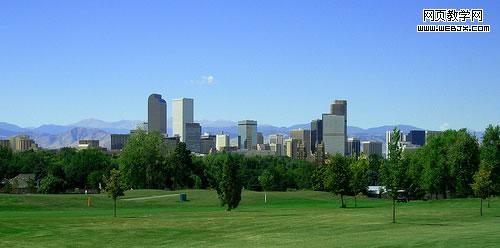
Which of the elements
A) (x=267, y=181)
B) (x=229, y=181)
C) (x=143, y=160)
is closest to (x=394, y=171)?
(x=229, y=181)

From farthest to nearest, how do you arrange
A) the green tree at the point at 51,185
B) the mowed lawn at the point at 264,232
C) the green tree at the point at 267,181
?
the green tree at the point at 267,181
the green tree at the point at 51,185
the mowed lawn at the point at 264,232

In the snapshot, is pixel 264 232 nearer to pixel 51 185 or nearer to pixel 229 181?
pixel 229 181

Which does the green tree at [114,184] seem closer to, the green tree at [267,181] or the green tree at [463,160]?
the green tree at [463,160]

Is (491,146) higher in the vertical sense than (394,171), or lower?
higher

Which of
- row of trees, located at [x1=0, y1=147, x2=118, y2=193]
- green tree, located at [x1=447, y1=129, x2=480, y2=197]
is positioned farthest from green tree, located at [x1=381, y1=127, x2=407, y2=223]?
row of trees, located at [x1=0, y1=147, x2=118, y2=193]

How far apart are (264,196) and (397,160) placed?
47.2m

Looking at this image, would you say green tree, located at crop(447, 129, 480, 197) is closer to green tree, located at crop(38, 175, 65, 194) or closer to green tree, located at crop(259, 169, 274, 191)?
green tree, located at crop(259, 169, 274, 191)

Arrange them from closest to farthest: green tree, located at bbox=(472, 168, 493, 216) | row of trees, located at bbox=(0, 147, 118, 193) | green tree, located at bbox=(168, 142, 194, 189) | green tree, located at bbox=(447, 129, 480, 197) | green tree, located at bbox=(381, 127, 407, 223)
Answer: green tree, located at bbox=(381, 127, 407, 223)
green tree, located at bbox=(472, 168, 493, 216)
green tree, located at bbox=(447, 129, 480, 197)
row of trees, located at bbox=(0, 147, 118, 193)
green tree, located at bbox=(168, 142, 194, 189)

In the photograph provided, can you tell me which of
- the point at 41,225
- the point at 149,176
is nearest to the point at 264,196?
the point at 149,176

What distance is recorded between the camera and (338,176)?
271ft

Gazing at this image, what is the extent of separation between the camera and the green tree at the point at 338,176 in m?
82.5

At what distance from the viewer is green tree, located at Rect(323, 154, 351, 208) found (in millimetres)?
82500

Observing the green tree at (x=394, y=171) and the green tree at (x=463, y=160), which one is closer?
the green tree at (x=394, y=171)

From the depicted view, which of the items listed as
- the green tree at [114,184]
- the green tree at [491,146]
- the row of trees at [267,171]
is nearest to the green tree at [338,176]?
the row of trees at [267,171]
